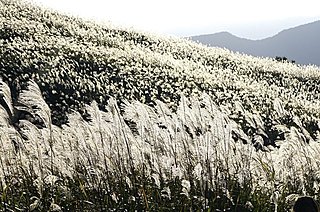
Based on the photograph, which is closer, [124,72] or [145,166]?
[145,166]

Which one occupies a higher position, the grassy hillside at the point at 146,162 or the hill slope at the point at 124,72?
the grassy hillside at the point at 146,162

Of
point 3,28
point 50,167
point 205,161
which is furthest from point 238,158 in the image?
point 3,28

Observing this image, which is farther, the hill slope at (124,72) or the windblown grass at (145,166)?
the hill slope at (124,72)

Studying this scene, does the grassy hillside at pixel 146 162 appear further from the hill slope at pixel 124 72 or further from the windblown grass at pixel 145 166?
the hill slope at pixel 124 72

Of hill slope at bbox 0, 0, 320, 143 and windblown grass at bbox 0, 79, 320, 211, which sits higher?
windblown grass at bbox 0, 79, 320, 211

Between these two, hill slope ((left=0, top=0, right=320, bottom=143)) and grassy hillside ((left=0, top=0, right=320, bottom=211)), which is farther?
hill slope ((left=0, top=0, right=320, bottom=143))

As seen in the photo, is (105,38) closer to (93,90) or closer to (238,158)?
(93,90)

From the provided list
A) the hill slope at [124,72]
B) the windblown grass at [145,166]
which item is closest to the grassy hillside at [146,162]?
the windblown grass at [145,166]

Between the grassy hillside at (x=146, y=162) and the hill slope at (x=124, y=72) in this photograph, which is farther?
the hill slope at (x=124, y=72)

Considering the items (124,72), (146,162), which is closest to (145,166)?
(146,162)

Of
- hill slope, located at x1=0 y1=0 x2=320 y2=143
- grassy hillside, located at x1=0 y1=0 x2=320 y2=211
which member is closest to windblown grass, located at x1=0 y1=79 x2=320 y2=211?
grassy hillside, located at x1=0 y1=0 x2=320 y2=211

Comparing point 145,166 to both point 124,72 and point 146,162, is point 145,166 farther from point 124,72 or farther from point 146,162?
point 124,72

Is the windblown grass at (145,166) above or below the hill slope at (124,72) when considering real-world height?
above

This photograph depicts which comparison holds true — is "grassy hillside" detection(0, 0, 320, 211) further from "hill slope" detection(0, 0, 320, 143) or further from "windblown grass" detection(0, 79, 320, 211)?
"hill slope" detection(0, 0, 320, 143)
